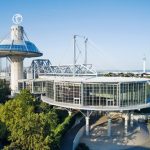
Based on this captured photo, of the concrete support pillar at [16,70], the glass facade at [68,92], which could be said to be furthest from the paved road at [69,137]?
the concrete support pillar at [16,70]

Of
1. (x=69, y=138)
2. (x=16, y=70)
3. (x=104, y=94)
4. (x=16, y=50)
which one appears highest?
(x=16, y=50)

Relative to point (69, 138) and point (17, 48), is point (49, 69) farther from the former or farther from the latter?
point (69, 138)

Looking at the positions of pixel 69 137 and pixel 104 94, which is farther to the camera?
pixel 104 94

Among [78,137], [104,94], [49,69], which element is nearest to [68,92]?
[104,94]

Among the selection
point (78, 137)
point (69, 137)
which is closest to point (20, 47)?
point (78, 137)

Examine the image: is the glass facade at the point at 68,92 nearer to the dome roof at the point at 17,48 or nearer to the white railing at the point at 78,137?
the white railing at the point at 78,137

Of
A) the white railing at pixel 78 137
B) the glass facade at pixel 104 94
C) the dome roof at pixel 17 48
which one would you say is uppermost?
the dome roof at pixel 17 48

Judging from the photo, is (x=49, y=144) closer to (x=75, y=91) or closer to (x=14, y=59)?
(x=75, y=91)

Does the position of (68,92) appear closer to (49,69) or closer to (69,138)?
(69,138)

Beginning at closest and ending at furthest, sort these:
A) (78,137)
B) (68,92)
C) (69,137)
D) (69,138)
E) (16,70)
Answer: (69,138) < (69,137) < (78,137) < (68,92) < (16,70)

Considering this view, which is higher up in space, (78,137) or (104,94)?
(104,94)

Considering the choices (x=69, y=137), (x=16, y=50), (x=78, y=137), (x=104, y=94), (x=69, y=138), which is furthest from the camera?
(x=16, y=50)
